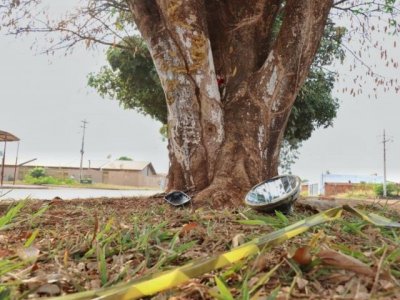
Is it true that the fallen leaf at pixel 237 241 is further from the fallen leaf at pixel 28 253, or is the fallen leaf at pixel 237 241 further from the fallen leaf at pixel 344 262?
the fallen leaf at pixel 28 253

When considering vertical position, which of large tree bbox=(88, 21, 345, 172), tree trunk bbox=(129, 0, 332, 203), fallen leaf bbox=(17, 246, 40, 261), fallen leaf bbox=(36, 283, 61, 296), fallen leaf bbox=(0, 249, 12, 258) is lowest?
fallen leaf bbox=(36, 283, 61, 296)

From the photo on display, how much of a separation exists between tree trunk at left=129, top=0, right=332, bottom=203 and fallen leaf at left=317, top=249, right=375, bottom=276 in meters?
2.42

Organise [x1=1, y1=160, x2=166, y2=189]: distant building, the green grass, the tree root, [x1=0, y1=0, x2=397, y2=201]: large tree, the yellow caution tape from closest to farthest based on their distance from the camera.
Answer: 1. the yellow caution tape
2. the green grass
3. the tree root
4. [x1=0, y1=0, x2=397, y2=201]: large tree
5. [x1=1, y1=160, x2=166, y2=189]: distant building

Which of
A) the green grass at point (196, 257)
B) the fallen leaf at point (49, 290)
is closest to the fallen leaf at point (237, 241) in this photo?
the green grass at point (196, 257)

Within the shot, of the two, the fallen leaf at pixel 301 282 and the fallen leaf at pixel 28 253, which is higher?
the fallen leaf at pixel 301 282

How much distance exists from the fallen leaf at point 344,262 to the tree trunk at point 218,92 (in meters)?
2.42

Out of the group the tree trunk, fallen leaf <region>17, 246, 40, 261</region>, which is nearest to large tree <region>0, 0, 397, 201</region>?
the tree trunk

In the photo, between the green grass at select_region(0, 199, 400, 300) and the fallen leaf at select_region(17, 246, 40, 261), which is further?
the fallen leaf at select_region(17, 246, 40, 261)

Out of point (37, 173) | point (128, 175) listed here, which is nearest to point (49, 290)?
point (37, 173)

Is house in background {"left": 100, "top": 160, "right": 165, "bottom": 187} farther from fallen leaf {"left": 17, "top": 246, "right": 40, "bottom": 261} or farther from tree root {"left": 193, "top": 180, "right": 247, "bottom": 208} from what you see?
fallen leaf {"left": 17, "top": 246, "right": 40, "bottom": 261}

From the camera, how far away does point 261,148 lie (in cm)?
379

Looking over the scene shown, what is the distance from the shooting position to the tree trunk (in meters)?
3.71

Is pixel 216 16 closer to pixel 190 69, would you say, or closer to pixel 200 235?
pixel 190 69

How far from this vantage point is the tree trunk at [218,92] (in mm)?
3705
